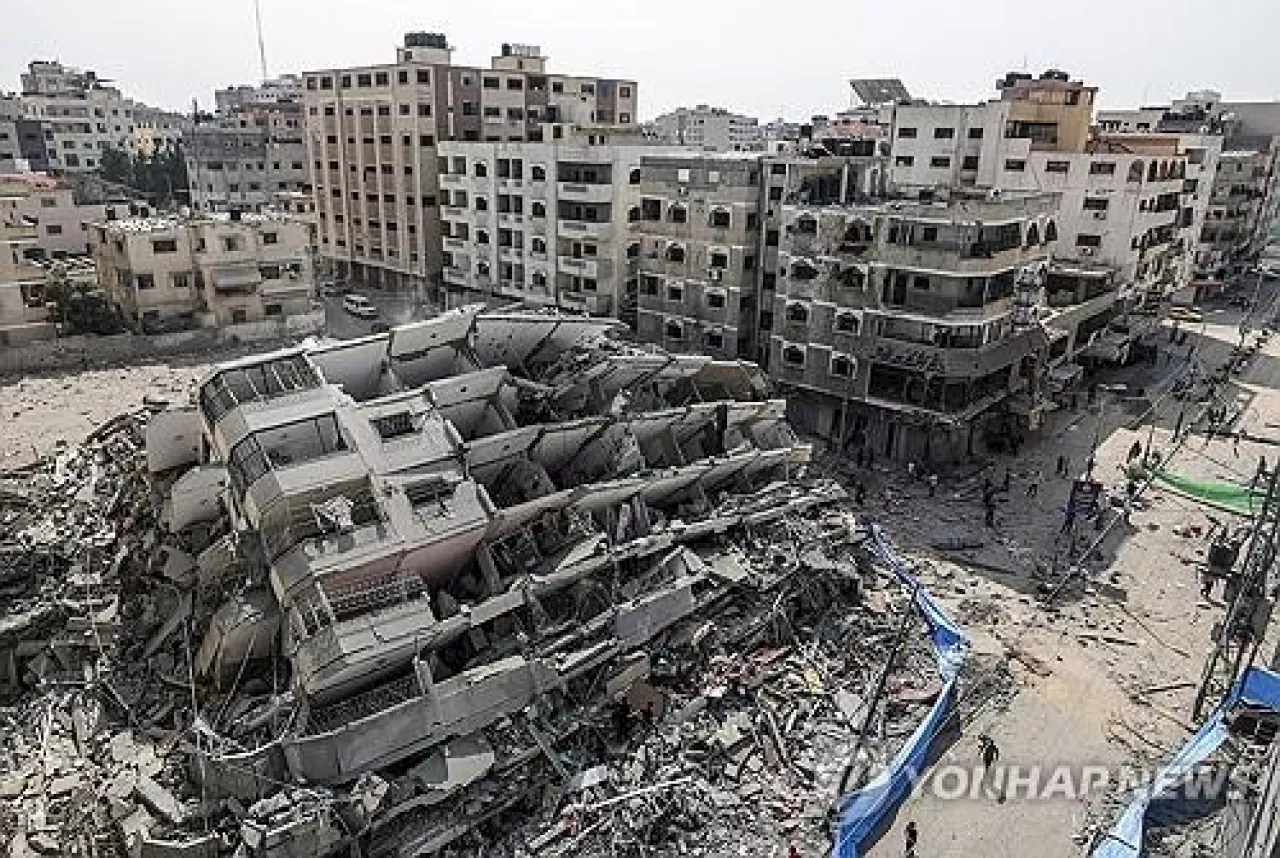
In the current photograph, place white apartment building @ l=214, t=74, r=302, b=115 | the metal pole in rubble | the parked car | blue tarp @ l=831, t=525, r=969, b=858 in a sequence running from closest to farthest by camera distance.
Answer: blue tarp @ l=831, t=525, r=969, b=858 → the metal pole in rubble → the parked car → white apartment building @ l=214, t=74, r=302, b=115

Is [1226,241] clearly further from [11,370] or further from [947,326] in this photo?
[11,370]

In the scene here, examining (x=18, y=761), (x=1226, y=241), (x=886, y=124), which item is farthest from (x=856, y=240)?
(x=1226, y=241)

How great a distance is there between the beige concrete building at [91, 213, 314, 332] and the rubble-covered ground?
Result: 22.4m

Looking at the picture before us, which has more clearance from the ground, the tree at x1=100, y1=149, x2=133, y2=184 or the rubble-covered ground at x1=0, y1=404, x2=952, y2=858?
the tree at x1=100, y1=149, x2=133, y2=184

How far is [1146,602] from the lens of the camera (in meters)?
27.4

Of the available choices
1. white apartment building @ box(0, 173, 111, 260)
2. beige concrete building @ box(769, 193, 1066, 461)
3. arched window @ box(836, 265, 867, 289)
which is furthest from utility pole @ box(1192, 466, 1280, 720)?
white apartment building @ box(0, 173, 111, 260)

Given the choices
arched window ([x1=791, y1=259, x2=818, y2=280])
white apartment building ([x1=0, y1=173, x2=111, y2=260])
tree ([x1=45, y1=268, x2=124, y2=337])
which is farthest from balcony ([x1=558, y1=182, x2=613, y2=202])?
white apartment building ([x1=0, y1=173, x2=111, y2=260])

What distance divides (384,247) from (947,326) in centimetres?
4208

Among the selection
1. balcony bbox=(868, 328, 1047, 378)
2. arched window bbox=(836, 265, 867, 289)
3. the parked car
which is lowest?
the parked car

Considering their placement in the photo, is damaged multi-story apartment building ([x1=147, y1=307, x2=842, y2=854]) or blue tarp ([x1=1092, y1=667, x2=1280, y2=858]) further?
damaged multi-story apartment building ([x1=147, y1=307, x2=842, y2=854])

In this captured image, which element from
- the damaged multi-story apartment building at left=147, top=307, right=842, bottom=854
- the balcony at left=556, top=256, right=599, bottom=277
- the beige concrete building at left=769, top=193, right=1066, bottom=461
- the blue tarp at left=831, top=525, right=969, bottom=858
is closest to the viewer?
the blue tarp at left=831, top=525, right=969, bottom=858

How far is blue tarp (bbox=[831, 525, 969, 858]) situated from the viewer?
17.8 meters

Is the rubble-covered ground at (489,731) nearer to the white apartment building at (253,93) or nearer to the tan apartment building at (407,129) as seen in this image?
the tan apartment building at (407,129)

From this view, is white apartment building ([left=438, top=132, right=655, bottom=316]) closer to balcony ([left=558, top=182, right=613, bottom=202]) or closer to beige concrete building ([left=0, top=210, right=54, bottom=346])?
balcony ([left=558, top=182, right=613, bottom=202])
